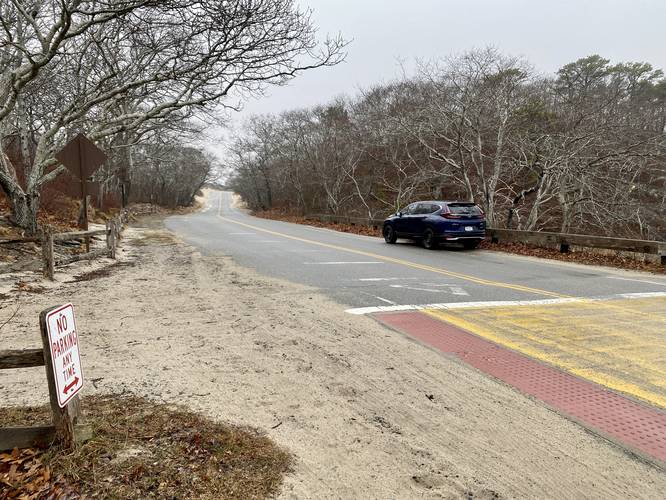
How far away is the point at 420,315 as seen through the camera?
22.7 feet

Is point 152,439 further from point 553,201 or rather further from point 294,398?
point 553,201

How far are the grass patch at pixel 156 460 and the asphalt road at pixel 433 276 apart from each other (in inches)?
162

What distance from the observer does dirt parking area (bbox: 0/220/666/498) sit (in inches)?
116

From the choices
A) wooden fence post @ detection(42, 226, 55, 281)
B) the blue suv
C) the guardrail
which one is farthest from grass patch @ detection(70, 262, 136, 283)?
the guardrail

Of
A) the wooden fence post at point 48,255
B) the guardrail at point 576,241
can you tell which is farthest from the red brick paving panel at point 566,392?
the guardrail at point 576,241

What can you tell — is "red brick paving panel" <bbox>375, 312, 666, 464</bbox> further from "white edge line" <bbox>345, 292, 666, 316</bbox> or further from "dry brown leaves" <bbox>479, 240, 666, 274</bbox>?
"dry brown leaves" <bbox>479, 240, 666, 274</bbox>

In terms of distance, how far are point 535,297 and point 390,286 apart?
8.84 ft

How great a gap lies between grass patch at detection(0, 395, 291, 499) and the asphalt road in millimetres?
4118

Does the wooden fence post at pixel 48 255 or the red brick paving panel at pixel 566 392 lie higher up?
the wooden fence post at pixel 48 255

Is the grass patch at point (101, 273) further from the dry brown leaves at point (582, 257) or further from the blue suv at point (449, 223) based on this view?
the dry brown leaves at point (582, 257)

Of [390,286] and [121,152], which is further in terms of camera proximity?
[121,152]

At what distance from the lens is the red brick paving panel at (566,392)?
3496 millimetres

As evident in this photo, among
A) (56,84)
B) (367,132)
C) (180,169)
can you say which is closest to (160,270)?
(56,84)

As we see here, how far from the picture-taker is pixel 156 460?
300 cm
